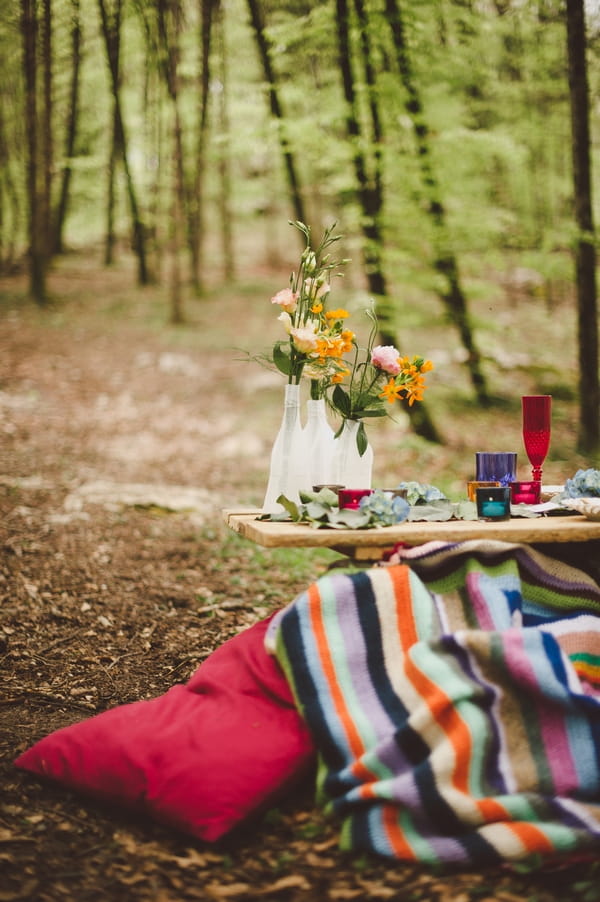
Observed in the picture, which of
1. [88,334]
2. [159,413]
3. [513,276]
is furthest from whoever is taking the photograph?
[513,276]

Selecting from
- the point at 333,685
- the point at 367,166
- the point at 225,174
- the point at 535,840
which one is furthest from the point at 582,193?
the point at 225,174

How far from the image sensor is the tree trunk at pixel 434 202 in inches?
333

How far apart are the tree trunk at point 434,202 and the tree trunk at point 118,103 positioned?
8.41 m

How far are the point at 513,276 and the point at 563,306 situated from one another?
178 cm

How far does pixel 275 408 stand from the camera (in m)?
10.6

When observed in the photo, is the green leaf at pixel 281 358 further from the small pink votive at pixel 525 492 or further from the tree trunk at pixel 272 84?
the tree trunk at pixel 272 84

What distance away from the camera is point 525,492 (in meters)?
3.24

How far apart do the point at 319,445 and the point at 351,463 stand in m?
0.14

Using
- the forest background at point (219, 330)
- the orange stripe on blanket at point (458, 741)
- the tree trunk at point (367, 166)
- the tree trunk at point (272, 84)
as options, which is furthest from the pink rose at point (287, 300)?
the tree trunk at point (272, 84)

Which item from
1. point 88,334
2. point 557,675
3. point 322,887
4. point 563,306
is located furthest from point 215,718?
point 563,306

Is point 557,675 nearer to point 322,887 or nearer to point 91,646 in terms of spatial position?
point 322,887

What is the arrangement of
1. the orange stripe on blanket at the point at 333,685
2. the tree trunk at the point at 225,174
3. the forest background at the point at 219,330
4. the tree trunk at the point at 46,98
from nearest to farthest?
1. the orange stripe on blanket at the point at 333,685
2. the forest background at the point at 219,330
3. the tree trunk at the point at 46,98
4. the tree trunk at the point at 225,174

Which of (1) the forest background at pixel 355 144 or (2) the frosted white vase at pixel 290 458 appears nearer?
(2) the frosted white vase at pixel 290 458

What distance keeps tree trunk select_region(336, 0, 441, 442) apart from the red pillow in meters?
6.18
